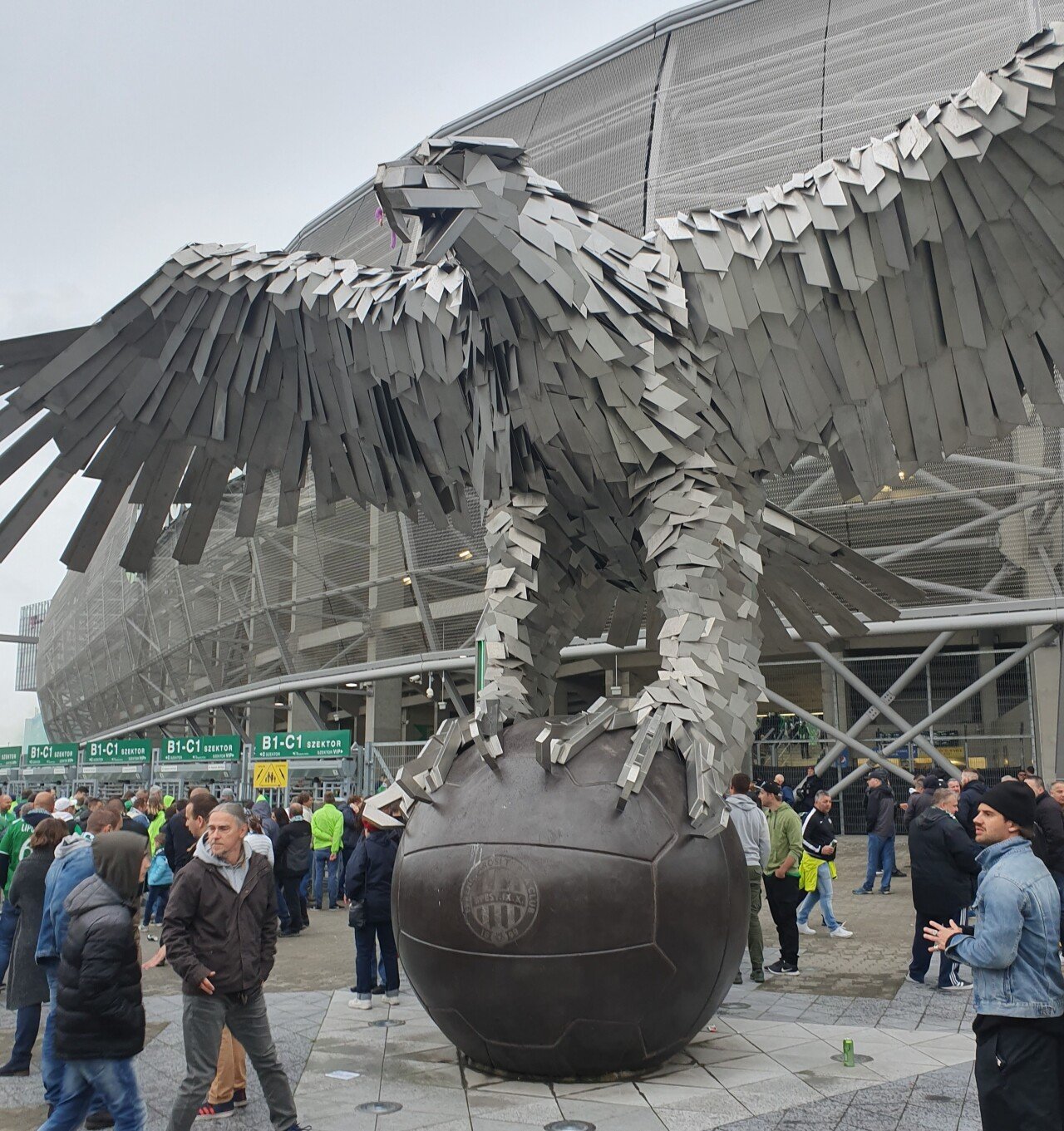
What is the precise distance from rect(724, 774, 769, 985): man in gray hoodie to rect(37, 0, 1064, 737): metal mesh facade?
973 centimetres

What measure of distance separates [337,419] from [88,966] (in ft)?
13.6

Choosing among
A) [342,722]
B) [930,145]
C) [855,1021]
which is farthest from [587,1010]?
[342,722]

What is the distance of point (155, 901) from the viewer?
491 inches

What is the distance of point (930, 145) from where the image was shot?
564 centimetres

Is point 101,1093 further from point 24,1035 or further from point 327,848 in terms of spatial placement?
point 327,848

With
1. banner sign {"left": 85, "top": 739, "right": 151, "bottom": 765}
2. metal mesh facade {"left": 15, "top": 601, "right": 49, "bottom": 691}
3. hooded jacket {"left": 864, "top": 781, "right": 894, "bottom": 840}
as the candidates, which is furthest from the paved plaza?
metal mesh facade {"left": 15, "top": 601, "right": 49, "bottom": 691}

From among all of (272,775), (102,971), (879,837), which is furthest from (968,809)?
(272,775)

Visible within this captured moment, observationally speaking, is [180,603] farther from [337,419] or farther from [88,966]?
[88,966]

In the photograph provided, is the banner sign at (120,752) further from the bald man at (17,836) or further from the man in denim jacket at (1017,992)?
the man in denim jacket at (1017,992)

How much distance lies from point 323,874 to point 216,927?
10.9 meters

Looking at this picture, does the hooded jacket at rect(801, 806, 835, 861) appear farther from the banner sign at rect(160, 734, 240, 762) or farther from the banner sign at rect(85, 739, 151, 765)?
the banner sign at rect(85, 739, 151, 765)

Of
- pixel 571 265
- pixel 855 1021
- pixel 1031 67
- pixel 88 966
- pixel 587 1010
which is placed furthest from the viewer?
pixel 855 1021

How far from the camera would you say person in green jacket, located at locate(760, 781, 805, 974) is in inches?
346

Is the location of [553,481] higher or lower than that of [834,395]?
lower
